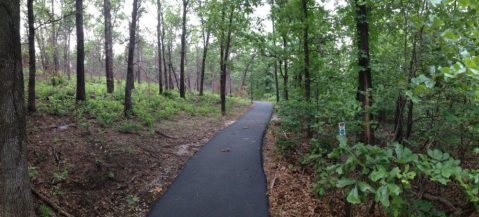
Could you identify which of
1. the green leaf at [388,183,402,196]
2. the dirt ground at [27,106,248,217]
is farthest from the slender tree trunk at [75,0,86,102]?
the green leaf at [388,183,402,196]

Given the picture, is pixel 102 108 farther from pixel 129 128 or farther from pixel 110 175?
pixel 110 175

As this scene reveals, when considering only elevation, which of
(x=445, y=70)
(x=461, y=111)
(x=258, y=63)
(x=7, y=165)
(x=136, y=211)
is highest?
(x=258, y=63)

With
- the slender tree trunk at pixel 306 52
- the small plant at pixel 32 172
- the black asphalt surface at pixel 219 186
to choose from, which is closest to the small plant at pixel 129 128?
the black asphalt surface at pixel 219 186

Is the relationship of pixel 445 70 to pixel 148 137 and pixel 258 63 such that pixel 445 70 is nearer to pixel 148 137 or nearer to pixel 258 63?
pixel 148 137

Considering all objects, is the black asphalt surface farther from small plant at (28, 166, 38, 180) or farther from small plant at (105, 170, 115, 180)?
small plant at (28, 166, 38, 180)

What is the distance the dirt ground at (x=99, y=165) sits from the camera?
5535 millimetres

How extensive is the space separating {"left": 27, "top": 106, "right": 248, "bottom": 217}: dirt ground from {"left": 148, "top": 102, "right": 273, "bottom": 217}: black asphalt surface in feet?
1.24

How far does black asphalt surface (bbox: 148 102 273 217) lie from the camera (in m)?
5.65

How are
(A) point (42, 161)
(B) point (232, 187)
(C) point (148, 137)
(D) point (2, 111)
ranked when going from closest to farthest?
1. (D) point (2, 111)
2. (A) point (42, 161)
3. (B) point (232, 187)
4. (C) point (148, 137)

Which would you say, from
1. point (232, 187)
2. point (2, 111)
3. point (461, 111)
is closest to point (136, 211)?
point (232, 187)

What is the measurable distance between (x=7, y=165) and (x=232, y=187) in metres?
4.22

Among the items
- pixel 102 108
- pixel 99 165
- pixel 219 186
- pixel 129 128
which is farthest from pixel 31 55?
pixel 219 186

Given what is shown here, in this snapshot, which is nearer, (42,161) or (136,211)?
(136,211)

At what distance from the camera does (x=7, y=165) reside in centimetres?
363
